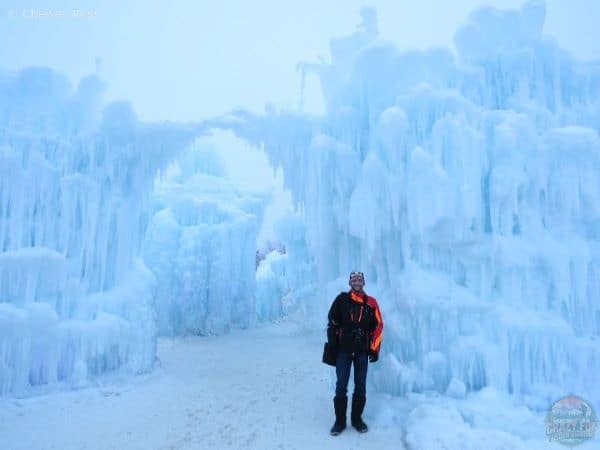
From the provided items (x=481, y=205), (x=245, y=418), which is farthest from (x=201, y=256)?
(x=481, y=205)

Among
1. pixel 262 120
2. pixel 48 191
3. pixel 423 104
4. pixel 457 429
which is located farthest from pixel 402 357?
pixel 48 191

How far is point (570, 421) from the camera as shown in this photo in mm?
5785

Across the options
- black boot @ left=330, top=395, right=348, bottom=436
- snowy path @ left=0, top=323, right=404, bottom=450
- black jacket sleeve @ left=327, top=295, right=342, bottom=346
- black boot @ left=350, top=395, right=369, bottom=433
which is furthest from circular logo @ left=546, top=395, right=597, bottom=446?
black jacket sleeve @ left=327, top=295, right=342, bottom=346

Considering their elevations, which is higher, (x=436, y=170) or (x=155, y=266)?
(x=436, y=170)

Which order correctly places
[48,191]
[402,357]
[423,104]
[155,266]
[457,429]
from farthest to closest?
[155,266] < [48,191] < [423,104] < [402,357] < [457,429]

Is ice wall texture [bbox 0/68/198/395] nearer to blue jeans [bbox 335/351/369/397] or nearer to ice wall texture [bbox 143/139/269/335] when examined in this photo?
blue jeans [bbox 335/351/369/397]

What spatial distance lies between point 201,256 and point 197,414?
12592 millimetres

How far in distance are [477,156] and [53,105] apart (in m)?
9.01

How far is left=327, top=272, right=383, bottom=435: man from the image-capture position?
5.61 meters

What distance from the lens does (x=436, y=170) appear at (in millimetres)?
7047

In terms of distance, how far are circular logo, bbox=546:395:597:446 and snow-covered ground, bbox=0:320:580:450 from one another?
0.14m

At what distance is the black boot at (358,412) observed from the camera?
576 cm

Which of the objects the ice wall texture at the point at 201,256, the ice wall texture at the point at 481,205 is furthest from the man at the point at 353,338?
the ice wall texture at the point at 201,256

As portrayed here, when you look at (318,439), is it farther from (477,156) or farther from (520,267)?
(477,156)
